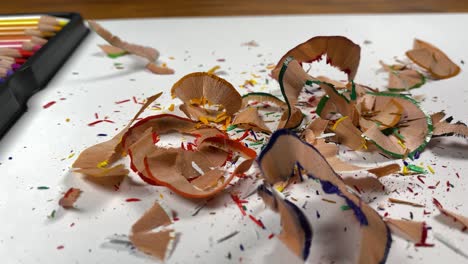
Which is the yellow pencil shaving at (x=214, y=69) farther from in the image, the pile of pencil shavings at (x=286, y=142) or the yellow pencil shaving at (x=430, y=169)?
the yellow pencil shaving at (x=430, y=169)

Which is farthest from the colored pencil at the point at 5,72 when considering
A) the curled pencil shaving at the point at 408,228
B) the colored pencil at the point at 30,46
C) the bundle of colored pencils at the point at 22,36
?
the curled pencil shaving at the point at 408,228

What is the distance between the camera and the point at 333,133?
0.73 m

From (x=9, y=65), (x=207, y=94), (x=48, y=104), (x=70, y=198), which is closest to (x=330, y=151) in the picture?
(x=207, y=94)

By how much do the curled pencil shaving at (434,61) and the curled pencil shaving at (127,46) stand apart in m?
0.54

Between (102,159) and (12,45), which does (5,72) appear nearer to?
(12,45)

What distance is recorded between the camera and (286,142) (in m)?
0.57

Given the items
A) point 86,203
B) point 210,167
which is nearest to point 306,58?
point 210,167

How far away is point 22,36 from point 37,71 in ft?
0.54

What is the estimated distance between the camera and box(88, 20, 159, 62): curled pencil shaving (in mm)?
1009

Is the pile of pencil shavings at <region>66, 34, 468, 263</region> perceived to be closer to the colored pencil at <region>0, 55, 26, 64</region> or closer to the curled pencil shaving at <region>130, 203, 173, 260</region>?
the curled pencil shaving at <region>130, 203, 173, 260</region>

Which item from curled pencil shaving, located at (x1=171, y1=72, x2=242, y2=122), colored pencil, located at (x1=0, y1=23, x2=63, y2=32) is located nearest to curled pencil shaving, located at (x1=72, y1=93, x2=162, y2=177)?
curled pencil shaving, located at (x1=171, y1=72, x2=242, y2=122)

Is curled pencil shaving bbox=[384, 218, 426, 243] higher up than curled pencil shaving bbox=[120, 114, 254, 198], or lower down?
higher up

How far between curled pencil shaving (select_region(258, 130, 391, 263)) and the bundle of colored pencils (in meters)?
0.55

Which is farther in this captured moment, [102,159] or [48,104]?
[48,104]
